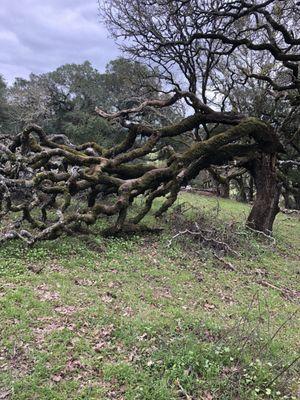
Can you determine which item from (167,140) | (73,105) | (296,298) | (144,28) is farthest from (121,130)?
(296,298)

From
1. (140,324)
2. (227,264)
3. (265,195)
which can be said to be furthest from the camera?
(265,195)

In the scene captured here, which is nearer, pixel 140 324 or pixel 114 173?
pixel 140 324

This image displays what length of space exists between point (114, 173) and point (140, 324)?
6033mm

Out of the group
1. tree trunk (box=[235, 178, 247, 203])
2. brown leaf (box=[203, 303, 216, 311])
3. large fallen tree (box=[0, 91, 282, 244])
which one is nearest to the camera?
brown leaf (box=[203, 303, 216, 311])

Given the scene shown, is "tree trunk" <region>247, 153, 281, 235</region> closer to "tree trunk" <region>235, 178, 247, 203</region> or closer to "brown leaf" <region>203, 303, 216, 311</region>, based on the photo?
"brown leaf" <region>203, 303, 216, 311</region>

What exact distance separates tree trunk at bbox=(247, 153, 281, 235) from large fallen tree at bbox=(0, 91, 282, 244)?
0.03 m

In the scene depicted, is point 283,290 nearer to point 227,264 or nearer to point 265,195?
point 227,264

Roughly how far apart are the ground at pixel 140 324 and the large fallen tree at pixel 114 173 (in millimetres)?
962

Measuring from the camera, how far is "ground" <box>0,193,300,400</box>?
14.2ft

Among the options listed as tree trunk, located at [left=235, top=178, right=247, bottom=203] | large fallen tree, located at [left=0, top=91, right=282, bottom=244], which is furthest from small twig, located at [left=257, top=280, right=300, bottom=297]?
tree trunk, located at [left=235, top=178, right=247, bottom=203]

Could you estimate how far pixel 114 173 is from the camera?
10.9 metres

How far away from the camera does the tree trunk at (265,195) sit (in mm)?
12242

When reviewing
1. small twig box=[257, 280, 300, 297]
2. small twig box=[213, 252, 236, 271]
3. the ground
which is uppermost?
small twig box=[213, 252, 236, 271]

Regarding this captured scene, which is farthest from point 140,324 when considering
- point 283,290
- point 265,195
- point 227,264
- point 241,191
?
point 241,191
